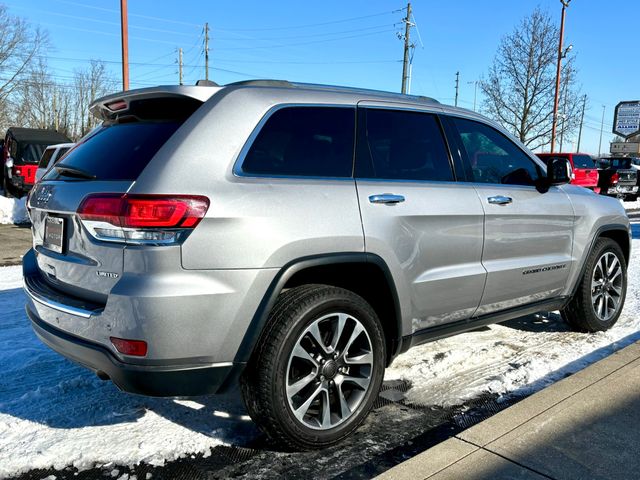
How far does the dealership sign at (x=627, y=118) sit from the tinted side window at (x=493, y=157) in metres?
40.4

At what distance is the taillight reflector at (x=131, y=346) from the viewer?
237 centimetres

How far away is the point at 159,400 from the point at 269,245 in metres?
1.49

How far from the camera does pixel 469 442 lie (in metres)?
2.68

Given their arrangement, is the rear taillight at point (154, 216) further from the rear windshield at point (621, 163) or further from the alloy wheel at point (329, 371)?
the rear windshield at point (621, 163)

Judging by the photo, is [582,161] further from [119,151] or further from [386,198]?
[119,151]

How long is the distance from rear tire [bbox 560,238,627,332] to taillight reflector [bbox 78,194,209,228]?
3443mm

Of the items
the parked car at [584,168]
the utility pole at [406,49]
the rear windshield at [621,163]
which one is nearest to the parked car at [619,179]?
the rear windshield at [621,163]

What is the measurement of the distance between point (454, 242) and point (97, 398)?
2365 mm

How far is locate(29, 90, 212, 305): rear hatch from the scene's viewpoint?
2447 mm

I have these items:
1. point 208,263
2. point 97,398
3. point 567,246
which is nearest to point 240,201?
point 208,263

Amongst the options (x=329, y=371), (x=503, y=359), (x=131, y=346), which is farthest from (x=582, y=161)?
(x=131, y=346)

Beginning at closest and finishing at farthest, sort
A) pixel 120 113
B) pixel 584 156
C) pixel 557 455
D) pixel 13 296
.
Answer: pixel 557 455 < pixel 120 113 < pixel 13 296 < pixel 584 156

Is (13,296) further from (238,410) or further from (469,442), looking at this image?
(469,442)

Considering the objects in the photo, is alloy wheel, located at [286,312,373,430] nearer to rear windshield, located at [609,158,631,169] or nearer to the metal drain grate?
the metal drain grate
